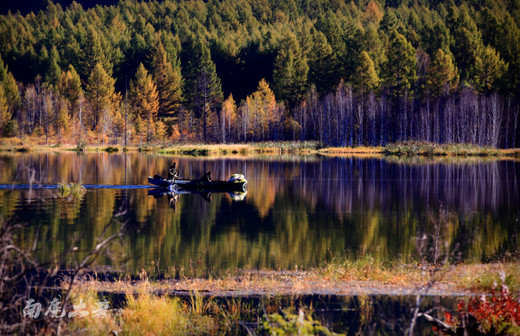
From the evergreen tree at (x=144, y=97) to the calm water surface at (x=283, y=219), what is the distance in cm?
6851

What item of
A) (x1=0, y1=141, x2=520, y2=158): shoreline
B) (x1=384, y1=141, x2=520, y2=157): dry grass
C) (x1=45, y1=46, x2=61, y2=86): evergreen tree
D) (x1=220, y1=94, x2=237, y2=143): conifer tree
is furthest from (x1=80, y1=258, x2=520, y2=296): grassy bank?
(x1=45, y1=46, x2=61, y2=86): evergreen tree

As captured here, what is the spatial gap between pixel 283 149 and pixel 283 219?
64.5 meters

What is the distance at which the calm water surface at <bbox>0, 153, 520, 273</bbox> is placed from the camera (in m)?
18.3

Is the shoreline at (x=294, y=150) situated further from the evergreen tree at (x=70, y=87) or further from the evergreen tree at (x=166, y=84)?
the evergreen tree at (x=166, y=84)

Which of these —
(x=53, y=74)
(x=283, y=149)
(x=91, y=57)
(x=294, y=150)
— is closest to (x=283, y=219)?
(x=294, y=150)

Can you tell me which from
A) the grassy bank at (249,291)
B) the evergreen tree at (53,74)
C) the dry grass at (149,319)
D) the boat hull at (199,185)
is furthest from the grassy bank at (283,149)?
the dry grass at (149,319)

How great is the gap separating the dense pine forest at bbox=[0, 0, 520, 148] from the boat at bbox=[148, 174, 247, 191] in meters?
51.0

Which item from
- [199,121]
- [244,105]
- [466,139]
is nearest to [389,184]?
[466,139]

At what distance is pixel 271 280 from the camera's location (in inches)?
581

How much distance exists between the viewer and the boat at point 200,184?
37.7 meters

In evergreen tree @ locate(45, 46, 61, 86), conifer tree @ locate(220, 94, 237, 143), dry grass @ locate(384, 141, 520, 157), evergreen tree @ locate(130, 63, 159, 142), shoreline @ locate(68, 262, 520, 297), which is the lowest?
shoreline @ locate(68, 262, 520, 297)

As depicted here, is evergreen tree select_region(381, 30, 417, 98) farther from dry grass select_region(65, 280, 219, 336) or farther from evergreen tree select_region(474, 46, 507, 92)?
dry grass select_region(65, 280, 219, 336)

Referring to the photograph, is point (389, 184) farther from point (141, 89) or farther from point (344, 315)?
point (141, 89)

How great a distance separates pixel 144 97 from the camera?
11712 cm
